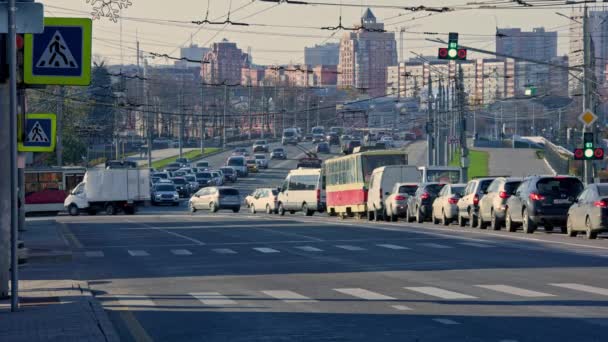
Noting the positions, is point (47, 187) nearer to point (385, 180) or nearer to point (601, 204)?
point (385, 180)

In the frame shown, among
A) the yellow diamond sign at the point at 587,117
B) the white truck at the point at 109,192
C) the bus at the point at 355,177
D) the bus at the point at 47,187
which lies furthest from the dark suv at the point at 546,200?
the bus at the point at 47,187

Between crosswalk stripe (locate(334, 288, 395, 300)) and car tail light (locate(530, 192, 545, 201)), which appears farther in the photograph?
car tail light (locate(530, 192, 545, 201))

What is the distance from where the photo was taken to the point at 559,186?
37875mm

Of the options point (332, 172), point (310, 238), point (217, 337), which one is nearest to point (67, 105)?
point (332, 172)

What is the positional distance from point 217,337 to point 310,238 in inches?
906

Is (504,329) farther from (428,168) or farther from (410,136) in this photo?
(410,136)

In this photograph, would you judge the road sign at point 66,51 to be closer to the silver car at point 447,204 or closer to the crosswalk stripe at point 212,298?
the crosswalk stripe at point 212,298

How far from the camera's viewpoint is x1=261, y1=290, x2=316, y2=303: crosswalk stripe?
683 inches

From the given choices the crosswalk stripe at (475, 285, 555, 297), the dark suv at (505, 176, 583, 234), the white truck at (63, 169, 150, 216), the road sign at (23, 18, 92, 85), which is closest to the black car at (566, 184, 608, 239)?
the dark suv at (505, 176, 583, 234)

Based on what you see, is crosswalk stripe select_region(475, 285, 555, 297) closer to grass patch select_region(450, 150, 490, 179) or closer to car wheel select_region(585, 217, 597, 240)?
car wheel select_region(585, 217, 597, 240)

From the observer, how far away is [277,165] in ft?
438

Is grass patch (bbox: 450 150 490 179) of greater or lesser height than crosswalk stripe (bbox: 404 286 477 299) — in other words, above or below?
above

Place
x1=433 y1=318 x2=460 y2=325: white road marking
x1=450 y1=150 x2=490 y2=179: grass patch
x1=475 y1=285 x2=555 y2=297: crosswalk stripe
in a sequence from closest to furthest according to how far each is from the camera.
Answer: x1=433 y1=318 x2=460 y2=325: white road marking, x1=475 y1=285 x2=555 y2=297: crosswalk stripe, x1=450 y1=150 x2=490 y2=179: grass patch

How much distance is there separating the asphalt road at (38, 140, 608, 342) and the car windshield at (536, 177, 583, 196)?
1479 mm
